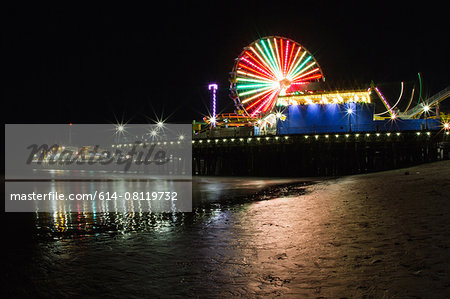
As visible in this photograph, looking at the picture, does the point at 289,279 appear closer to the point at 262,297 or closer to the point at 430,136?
the point at 262,297

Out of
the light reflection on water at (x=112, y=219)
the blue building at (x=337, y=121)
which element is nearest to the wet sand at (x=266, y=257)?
the light reflection on water at (x=112, y=219)

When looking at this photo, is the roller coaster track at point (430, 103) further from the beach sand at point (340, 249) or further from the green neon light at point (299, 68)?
the beach sand at point (340, 249)

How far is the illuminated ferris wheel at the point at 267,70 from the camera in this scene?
46906 mm

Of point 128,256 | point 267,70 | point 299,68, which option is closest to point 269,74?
point 267,70

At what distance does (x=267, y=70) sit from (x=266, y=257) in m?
42.7

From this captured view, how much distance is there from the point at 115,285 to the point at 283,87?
42119mm

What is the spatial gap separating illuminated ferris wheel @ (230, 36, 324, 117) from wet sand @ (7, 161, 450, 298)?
36754mm

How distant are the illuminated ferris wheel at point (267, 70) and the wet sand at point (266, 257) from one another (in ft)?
121

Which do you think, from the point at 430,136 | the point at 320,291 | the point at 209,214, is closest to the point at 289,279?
the point at 320,291

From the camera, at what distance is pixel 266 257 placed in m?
6.88

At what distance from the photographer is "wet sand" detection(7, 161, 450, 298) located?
5277mm

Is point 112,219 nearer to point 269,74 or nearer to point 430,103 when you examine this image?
point 269,74

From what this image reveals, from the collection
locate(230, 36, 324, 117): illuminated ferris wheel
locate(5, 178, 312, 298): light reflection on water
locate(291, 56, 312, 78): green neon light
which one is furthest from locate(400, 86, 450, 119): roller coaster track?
locate(5, 178, 312, 298): light reflection on water

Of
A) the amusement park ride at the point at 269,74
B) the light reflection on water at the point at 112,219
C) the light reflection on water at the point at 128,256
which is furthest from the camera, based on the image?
the amusement park ride at the point at 269,74
